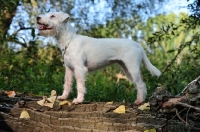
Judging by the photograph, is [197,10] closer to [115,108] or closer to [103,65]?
[103,65]

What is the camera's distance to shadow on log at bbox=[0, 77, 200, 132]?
295 centimetres

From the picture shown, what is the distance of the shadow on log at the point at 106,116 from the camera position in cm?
295

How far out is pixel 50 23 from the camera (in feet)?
14.7

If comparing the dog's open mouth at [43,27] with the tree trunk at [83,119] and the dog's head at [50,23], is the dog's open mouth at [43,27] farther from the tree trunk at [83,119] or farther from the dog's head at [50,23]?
the tree trunk at [83,119]

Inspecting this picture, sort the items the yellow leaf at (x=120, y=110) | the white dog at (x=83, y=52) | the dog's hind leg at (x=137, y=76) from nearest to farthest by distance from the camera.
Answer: the yellow leaf at (x=120, y=110)
the white dog at (x=83, y=52)
the dog's hind leg at (x=137, y=76)

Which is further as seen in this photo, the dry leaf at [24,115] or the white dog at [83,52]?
the white dog at [83,52]

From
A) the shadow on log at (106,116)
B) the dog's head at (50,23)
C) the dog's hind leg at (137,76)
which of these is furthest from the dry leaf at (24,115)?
the dog's hind leg at (137,76)

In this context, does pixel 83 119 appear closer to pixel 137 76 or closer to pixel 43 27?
pixel 43 27

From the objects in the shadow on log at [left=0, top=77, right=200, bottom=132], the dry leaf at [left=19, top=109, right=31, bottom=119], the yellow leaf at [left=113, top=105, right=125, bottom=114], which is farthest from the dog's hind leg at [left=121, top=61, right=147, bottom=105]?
the dry leaf at [left=19, top=109, right=31, bottom=119]

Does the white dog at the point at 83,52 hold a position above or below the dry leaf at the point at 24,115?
above

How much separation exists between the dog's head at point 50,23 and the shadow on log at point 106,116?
1.01 meters

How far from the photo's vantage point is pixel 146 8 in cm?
1002

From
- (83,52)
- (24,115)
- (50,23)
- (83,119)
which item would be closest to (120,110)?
(83,119)

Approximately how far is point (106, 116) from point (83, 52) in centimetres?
139
